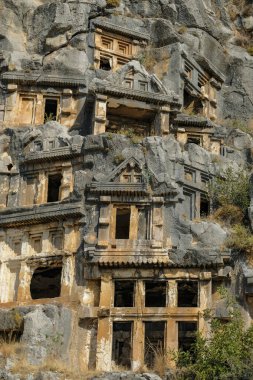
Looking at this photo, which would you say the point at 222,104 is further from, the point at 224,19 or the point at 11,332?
the point at 11,332

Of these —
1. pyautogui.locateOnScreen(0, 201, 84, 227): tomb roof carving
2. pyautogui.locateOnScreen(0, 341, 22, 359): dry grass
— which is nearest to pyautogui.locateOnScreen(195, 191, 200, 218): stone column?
pyautogui.locateOnScreen(0, 201, 84, 227): tomb roof carving

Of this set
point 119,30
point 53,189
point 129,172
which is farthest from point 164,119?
point 119,30

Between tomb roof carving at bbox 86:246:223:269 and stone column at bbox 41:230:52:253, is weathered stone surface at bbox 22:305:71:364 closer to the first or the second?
tomb roof carving at bbox 86:246:223:269

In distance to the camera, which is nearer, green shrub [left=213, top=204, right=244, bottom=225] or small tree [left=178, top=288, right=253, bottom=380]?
small tree [left=178, top=288, right=253, bottom=380]

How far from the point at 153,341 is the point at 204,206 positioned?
276 inches

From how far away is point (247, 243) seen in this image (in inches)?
1116

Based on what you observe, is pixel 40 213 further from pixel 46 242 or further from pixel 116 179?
pixel 116 179

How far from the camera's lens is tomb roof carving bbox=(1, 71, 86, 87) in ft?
112

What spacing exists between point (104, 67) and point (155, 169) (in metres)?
9.77

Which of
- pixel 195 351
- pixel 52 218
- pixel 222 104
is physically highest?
pixel 222 104

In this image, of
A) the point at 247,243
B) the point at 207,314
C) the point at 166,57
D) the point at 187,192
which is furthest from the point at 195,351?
the point at 166,57

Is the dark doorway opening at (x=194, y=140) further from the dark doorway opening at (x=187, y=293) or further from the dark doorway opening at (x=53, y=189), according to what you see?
the dark doorway opening at (x=187, y=293)

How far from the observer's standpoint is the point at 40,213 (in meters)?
29.3

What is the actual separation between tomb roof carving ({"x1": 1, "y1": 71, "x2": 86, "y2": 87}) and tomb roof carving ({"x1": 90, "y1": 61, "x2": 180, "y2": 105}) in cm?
159
